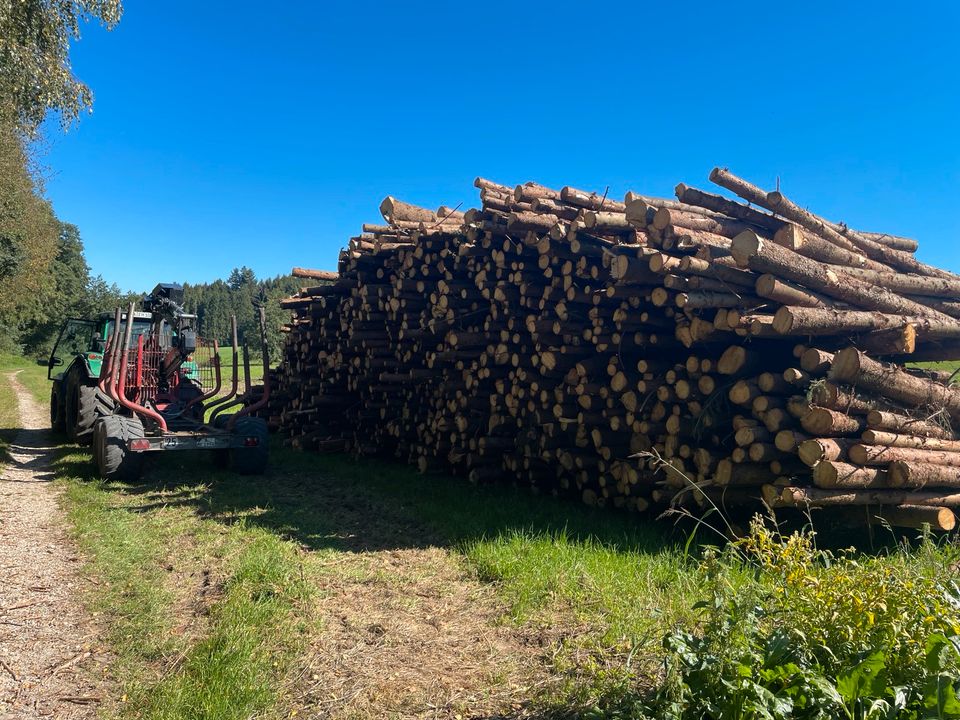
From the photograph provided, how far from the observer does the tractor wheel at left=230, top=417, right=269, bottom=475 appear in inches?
348

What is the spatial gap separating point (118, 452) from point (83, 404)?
8.89 feet

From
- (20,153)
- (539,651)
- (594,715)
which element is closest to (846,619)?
(594,715)

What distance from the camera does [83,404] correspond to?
10.1 m

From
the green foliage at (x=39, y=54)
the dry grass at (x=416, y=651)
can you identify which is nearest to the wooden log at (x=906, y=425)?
the dry grass at (x=416, y=651)

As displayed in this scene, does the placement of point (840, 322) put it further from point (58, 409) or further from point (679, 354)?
point (58, 409)

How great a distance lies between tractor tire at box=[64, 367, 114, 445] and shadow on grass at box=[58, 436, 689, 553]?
23.6 inches

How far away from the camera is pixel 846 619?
268cm

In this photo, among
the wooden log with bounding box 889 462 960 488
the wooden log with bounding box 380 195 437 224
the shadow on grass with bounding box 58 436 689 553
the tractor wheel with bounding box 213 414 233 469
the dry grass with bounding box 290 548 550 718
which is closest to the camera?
the dry grass with bounding box 290 548 550 718

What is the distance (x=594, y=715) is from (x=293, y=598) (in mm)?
2395

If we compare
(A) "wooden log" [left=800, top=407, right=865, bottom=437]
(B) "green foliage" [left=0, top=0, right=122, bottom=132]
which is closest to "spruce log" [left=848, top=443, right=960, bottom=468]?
(A) "wooden log" [left=800, top=407, right=865, bottom=437]

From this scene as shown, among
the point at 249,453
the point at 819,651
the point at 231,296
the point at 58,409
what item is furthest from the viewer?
the point at 231,296

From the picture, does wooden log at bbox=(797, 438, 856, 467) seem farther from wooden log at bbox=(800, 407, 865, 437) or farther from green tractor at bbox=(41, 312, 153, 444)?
green tractor at bbox=(41, 312, 153, 444)

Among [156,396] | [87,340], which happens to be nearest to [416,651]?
[156,396]

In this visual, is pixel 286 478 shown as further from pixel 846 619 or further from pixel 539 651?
pixel 846 619
